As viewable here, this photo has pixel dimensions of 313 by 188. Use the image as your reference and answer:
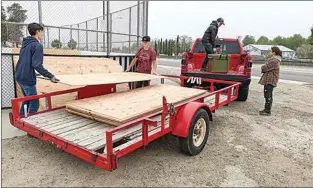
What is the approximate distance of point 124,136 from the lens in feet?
11.2

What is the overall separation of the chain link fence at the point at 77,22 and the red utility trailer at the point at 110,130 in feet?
12.7

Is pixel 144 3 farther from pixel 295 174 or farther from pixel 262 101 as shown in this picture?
pixel 295 174

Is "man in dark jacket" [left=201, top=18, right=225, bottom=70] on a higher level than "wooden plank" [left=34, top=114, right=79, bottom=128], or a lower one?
higher

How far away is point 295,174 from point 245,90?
4.53 metres

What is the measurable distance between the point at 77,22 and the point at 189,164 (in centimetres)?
777

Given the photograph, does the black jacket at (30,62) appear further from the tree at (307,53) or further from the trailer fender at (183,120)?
the tree at (307,53)

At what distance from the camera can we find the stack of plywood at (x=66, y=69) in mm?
5867

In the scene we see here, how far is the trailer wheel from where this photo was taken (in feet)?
13.0

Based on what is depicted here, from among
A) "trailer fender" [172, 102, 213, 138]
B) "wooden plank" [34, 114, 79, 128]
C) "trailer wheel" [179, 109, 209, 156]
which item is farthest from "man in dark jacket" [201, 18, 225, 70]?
"wooden plank" [34, 114, 79, 128]

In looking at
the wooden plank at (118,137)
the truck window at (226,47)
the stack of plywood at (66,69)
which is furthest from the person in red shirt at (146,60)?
the wooden plank at (118,137)

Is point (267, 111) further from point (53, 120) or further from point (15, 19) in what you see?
point (15, 19)

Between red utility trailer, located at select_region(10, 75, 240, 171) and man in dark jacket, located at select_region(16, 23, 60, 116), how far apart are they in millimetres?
434

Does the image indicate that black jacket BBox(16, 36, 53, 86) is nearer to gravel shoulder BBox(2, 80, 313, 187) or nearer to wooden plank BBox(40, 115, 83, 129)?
wooden plank BBox(40, 115, 83, 129)

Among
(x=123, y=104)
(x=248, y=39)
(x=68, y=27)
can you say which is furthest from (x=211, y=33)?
(x=248, y=39)
